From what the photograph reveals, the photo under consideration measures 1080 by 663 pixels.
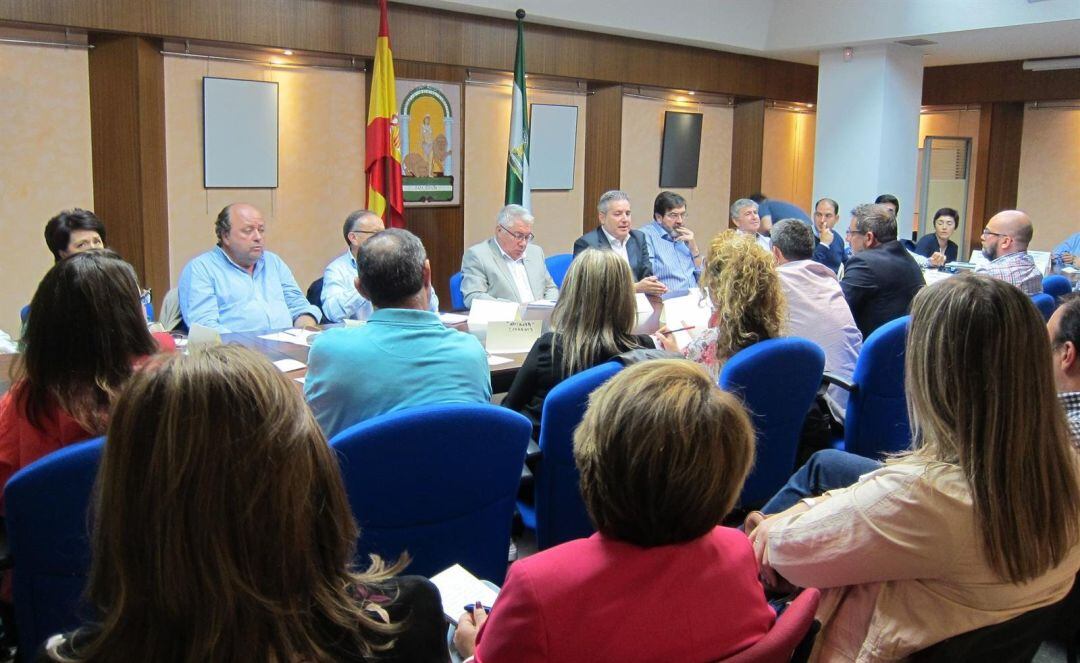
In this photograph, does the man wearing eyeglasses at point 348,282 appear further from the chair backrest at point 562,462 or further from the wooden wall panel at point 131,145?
the chair backrest at point 562,462

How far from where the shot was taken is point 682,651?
127 centimetres

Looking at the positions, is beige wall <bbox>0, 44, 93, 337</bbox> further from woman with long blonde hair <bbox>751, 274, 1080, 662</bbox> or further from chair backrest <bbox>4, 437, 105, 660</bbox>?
woman with long blonde hair <bbox>751, 274, 1080, 662</bbox>

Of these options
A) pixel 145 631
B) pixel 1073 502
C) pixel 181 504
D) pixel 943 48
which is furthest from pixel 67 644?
pixel 943 48

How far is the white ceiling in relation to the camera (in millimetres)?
7246

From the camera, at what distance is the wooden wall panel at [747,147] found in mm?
9711

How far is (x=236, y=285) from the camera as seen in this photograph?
4523 millimetres

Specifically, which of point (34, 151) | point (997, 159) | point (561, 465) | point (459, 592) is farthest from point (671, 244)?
point (997, 159)

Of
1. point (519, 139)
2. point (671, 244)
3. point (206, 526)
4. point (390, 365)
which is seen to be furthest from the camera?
point (519, 139)

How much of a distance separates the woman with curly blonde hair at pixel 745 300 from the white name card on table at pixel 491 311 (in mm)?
1185

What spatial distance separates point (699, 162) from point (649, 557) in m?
8.47

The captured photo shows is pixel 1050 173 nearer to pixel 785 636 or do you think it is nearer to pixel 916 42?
pixel 916 42

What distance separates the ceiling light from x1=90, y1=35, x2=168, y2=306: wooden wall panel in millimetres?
8406

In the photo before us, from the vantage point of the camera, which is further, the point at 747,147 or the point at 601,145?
the point at 747,147

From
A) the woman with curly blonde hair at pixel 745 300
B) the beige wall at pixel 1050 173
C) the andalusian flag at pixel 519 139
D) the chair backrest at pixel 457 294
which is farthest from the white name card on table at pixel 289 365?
the beige wall at pixel 1050 173
